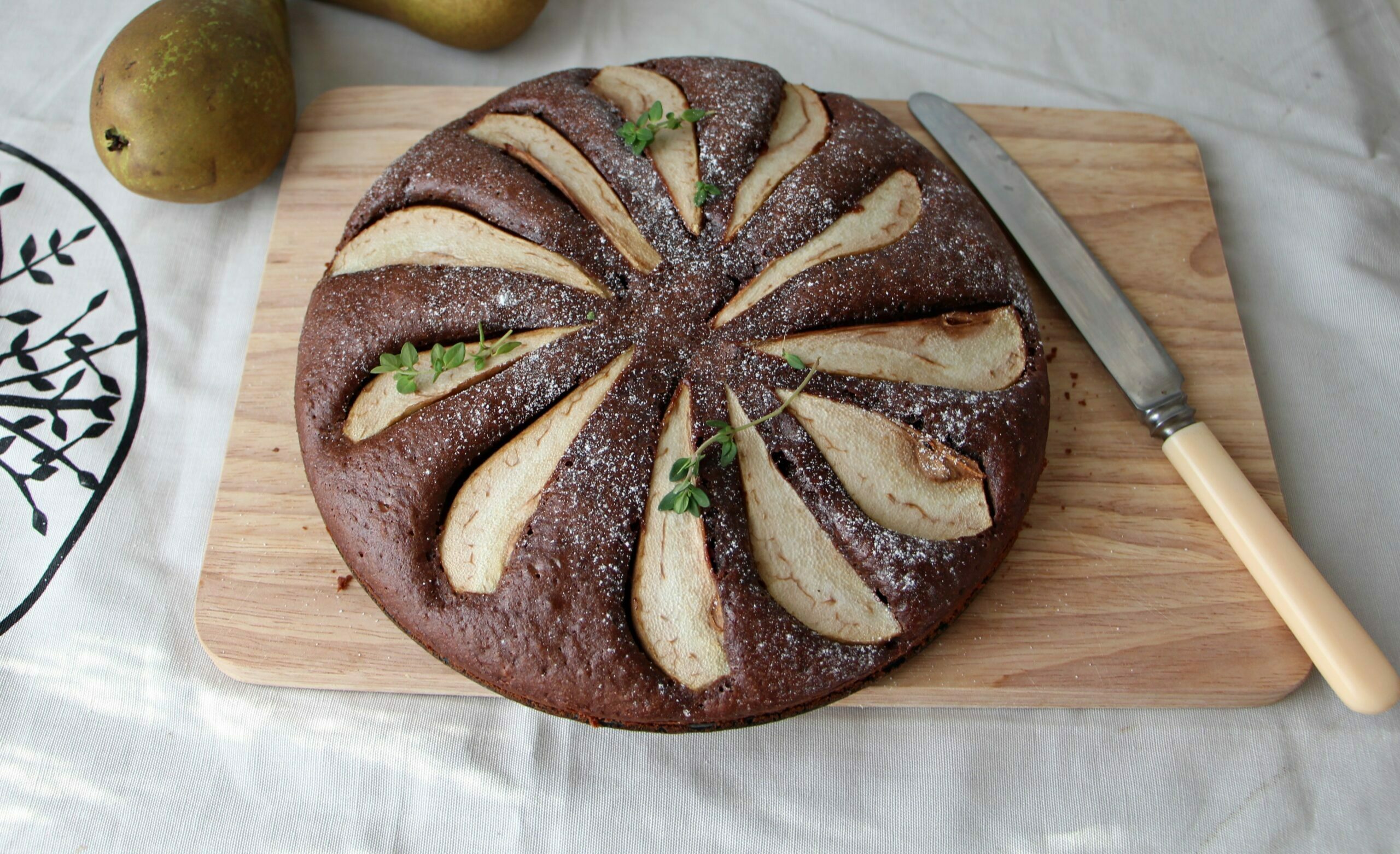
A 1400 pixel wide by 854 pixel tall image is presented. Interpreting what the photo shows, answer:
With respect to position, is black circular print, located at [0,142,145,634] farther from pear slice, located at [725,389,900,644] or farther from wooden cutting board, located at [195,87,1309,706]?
pear slice, located at [725,389,900,644]

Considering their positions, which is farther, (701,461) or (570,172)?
(570,172)

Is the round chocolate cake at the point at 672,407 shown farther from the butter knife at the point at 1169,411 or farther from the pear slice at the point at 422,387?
the butter knife at the point at 1169,411

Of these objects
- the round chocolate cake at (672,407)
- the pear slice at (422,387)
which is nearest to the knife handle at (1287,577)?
the round chocolate cake at (672,407)

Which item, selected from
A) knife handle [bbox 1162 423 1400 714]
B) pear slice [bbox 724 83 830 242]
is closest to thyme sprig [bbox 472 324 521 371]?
pear slice [bbox 724 83 830 242]

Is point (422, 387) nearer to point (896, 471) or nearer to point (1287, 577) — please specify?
point (896, 471)

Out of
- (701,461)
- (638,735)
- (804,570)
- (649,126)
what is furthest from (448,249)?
(638,735)

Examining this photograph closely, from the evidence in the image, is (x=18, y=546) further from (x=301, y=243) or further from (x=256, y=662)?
(x=301, y=243)

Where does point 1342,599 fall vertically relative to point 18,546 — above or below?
above

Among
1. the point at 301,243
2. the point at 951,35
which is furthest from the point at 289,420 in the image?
the point at 951,35
